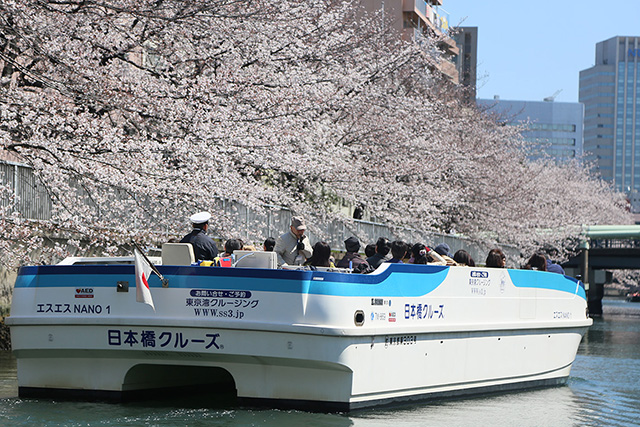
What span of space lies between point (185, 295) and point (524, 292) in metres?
5.38

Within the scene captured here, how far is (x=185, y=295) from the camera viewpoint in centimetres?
1064

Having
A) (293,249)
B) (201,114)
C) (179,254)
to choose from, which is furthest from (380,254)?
(201,114)

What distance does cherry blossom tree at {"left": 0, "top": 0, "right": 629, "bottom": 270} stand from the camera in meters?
16.4

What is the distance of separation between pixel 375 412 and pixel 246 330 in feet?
5.96

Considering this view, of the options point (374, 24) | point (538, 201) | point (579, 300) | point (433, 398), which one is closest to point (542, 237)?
point (538, 201)

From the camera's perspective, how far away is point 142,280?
408 inches

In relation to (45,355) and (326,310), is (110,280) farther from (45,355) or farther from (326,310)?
(326,310)

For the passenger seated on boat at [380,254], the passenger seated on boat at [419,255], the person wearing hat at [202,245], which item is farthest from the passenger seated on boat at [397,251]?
the person wearing hat at [202,245]

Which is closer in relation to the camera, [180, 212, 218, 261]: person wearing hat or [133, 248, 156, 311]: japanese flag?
[133, 248, 156, 311]: japanese flag

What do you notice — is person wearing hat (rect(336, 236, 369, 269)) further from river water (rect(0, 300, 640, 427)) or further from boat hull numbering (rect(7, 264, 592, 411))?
river water (rect(0, 300, 640, 427))

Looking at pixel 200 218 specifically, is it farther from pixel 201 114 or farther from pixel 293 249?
pixel 201 114

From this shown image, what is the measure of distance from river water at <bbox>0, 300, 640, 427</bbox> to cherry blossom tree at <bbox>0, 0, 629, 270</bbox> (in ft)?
11.4

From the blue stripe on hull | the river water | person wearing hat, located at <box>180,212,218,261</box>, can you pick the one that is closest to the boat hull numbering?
the blue stripe on hull

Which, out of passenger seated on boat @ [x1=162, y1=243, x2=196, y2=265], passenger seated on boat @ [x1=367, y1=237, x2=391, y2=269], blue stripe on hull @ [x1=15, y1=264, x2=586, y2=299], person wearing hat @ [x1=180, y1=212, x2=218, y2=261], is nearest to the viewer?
blue stripe on hull @ [x1=15, y1=264, x2=586, y2=299]
